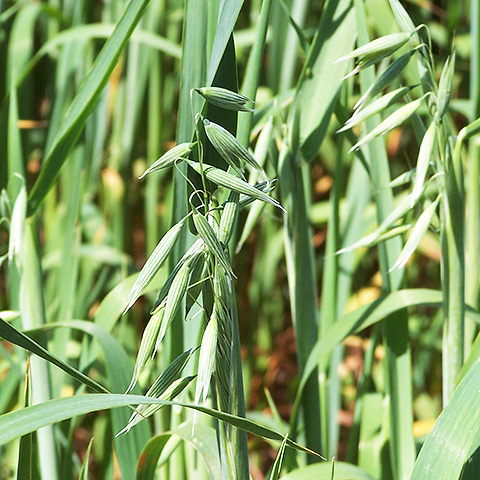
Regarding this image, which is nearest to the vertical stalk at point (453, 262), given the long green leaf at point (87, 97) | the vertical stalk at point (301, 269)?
the vertical stalk at point (301, 269)

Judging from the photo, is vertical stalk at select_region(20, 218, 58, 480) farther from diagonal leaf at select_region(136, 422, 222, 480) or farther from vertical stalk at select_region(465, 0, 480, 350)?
vertical stalk at select_region(465, 0, 480, 350)

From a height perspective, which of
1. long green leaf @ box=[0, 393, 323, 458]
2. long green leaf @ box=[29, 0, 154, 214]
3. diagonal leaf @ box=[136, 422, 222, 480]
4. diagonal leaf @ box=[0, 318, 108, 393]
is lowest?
diagonal leaf @ box=[136, 422, 222, 480]

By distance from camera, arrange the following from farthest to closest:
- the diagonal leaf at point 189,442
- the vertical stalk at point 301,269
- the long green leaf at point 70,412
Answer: the vertical stalk at point 301,269 → the diagonal leaf at point 189,442 → the long green leaf at point 70,412

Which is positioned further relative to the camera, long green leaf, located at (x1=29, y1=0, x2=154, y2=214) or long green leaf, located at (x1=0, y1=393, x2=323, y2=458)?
long green leaf, located at (x1=29, y1=0, x2=154, y2=214)

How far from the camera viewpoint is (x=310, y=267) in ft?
1.96

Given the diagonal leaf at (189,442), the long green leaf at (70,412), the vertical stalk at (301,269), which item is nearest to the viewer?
the long green leaf at (70,412)

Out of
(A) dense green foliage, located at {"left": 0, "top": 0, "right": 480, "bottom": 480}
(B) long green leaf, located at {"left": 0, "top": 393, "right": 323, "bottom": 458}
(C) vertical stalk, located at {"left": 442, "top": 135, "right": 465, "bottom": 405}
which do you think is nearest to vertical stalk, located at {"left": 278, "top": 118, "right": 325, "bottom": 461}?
(A) dense green foliage, located at {"left": 0, "top": 0, "right": 480, "bottom": 480}

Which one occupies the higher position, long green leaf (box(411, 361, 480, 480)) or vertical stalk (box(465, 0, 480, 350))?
vertical stalk (box(465, 0, 480, 350))

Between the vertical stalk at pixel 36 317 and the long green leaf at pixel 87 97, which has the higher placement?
the long green leaf at pixel 87 97

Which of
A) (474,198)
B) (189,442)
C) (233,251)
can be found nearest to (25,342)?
(189,442)

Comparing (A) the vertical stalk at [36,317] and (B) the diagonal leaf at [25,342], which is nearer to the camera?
(B) the diagonal leaf at [25,342]

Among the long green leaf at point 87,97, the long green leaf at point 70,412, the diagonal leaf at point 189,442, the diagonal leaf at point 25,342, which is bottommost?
the diagonal leaf at point 189,442

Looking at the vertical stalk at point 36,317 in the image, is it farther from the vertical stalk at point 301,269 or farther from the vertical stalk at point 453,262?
the vertical stalk at point 453,262

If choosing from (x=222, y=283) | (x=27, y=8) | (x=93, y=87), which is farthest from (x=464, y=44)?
(x=222, y=283)
